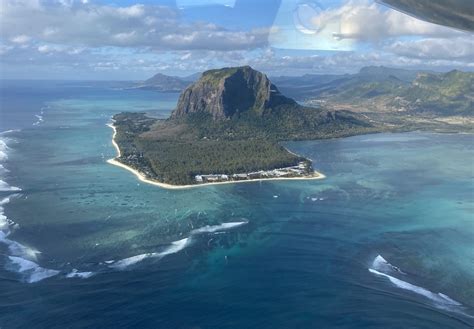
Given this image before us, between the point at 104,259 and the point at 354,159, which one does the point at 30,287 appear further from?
the point at 354,159

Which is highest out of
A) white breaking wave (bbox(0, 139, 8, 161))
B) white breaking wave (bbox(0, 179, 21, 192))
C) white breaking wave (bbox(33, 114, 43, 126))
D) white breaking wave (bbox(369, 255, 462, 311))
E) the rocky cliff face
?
the rocky cliff face

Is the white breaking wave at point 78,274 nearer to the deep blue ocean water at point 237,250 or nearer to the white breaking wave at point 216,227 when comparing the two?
the deep blue ocean water at point 237,250

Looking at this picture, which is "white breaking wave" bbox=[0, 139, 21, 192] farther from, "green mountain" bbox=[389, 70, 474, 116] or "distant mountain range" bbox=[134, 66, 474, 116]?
"green mountain" bbox=[389, 70, 474, 116]

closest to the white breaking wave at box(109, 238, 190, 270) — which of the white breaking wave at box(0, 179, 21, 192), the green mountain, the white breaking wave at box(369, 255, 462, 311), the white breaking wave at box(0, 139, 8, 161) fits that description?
the white breaking wave at box(369, 255, 462, 311)

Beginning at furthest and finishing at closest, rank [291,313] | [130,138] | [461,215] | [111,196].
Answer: [130,138] → [111,196] → [461,215] → [291,313]

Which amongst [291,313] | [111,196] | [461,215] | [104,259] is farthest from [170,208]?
[461,215]

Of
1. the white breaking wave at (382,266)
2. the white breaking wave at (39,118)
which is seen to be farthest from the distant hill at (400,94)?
the white breaking wave at (382,266)

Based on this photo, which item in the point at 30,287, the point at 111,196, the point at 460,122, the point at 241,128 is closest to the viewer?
the point at 30,287
